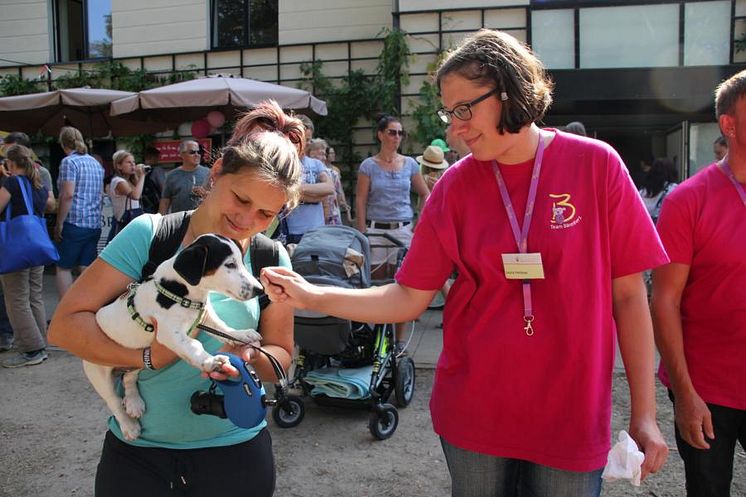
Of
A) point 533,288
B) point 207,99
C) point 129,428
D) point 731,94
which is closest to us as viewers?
point 533,288

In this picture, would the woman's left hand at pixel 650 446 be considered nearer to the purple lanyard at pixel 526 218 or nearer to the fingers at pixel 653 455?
the fingers at pixel 653 455

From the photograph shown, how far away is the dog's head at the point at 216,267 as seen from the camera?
169 cm

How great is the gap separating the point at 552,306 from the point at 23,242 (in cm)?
554

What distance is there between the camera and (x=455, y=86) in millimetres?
1816

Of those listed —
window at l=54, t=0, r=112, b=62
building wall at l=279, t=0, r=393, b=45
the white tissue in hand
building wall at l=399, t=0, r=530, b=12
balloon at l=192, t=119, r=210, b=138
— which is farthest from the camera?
window at l=54, t=0, r=112, b=62

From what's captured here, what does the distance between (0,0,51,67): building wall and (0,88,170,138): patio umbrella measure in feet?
7.98

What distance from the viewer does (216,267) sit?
1.72 m

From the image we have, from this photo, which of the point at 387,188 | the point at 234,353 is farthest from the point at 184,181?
the point at 234,353

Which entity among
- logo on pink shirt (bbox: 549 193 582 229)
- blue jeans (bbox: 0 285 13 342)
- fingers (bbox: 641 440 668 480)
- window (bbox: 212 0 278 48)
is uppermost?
window (bbox: 212 0 278 48)

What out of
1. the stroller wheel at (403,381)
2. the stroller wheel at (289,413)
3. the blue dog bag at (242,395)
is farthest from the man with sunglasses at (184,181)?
the blue dog bag at (242,395)

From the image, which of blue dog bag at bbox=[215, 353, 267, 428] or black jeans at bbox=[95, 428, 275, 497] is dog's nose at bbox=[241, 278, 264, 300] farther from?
black jeans at bbox=[95, 428, 275, 497]

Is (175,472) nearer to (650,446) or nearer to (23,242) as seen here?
(650,446)

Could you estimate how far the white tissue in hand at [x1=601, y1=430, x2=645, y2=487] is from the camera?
5.41 ft

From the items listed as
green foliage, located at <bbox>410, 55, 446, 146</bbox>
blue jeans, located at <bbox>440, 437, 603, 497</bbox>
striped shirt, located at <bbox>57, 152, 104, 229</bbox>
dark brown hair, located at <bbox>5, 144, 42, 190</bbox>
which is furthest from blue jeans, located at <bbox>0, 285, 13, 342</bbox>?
green foliage, located at <bbox>410, 55, 446, 146</bbox>
